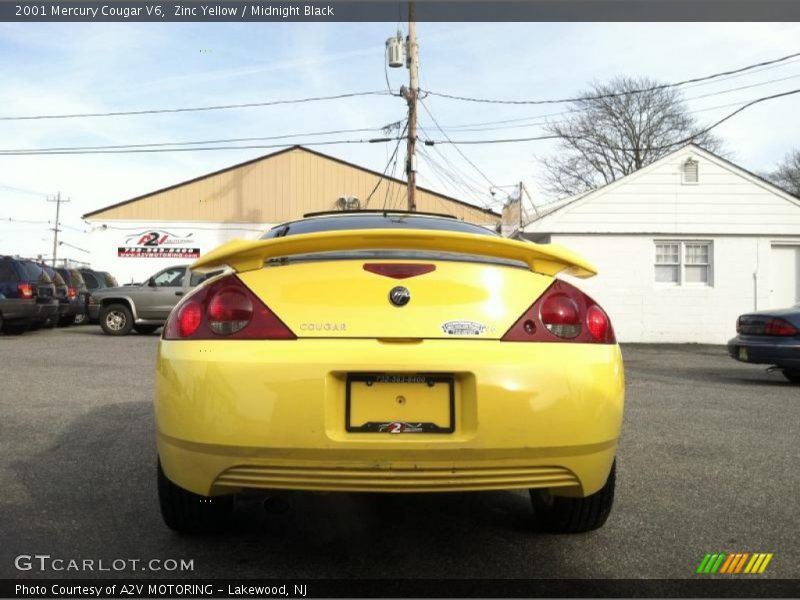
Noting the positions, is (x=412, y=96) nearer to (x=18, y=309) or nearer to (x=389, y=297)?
(x=18, y=309)

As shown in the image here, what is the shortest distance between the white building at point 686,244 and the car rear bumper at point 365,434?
16.5 meters

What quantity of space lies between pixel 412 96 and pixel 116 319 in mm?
12359

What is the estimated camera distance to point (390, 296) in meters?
2.48

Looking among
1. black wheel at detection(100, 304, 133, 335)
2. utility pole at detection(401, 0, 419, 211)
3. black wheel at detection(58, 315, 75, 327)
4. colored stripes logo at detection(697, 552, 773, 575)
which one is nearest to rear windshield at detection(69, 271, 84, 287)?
black wheel at detection(58, 315, 75, 327)

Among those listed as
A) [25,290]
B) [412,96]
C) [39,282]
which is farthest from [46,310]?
[412,96]

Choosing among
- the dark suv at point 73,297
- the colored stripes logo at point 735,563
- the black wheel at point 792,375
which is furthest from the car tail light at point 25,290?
the colored stripes logo at point 735,563

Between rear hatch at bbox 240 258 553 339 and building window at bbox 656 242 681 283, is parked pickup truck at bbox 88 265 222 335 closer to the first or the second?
building window at bbox 656 242 681 283

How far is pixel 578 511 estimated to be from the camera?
295 centimetres

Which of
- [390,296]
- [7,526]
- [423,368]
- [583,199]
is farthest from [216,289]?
[583,199]

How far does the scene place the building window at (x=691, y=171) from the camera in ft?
60.9

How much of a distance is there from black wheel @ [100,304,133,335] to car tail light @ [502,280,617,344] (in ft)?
49.8

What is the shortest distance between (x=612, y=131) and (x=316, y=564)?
37204 millimetres

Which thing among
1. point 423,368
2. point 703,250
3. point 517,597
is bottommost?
point 517,597

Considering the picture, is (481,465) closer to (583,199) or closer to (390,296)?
(390,296)
